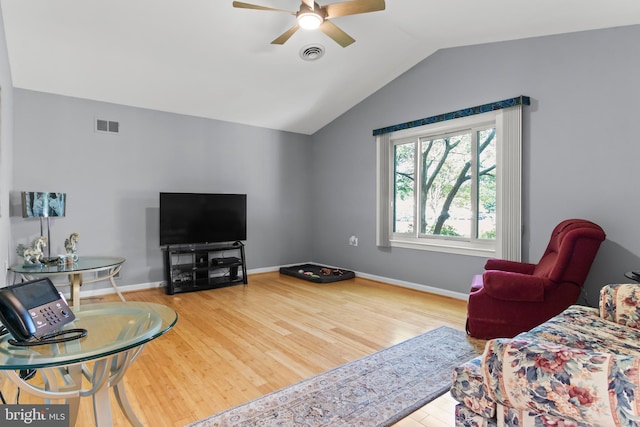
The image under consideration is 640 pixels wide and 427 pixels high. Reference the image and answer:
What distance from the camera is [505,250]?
3752 millimetres

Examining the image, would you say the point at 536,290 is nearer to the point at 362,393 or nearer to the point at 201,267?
the point at 362,393

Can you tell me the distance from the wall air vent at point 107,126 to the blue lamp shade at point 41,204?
3.59 feet

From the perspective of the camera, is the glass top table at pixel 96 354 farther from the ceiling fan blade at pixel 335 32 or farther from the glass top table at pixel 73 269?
the ceiling fan blade at pixel 335 32

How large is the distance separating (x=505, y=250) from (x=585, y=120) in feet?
4.71

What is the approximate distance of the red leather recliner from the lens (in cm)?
268

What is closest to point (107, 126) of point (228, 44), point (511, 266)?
point (228, 44)

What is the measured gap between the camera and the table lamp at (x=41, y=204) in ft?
A: 11.5

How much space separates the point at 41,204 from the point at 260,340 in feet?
8.72

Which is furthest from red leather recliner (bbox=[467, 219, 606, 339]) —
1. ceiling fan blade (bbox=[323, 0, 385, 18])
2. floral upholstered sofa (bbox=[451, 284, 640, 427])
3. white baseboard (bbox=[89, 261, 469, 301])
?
ceiling fan blade (bbox=[323, 0, 385, 18])

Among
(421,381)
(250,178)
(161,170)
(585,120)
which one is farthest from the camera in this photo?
(250,178)

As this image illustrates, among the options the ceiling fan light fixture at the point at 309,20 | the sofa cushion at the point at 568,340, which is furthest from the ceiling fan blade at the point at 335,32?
the sofa cushion at the point at 568,340

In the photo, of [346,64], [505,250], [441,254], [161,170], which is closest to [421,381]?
[505,250]

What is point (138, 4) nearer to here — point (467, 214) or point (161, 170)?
point (161, 170)

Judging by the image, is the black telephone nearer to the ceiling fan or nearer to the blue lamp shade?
the ceiling fan
